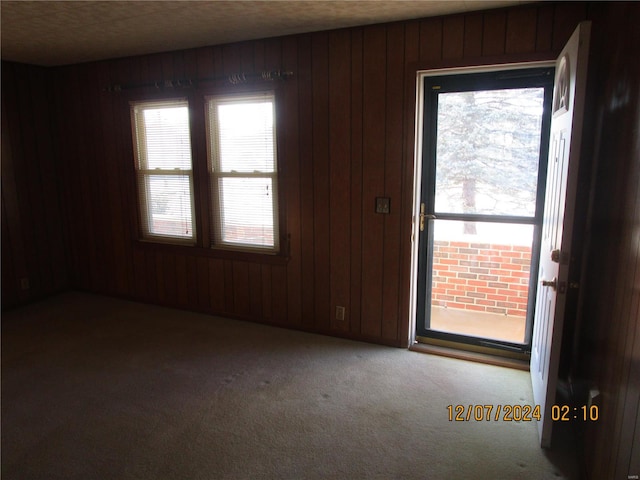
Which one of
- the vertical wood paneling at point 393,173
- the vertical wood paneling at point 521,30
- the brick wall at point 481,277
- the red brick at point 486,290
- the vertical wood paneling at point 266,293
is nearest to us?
the vertical wood paneling at point 521,30

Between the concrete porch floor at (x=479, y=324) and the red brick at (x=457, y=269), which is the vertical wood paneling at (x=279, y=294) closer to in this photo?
the concrete porch floor at (x=479, y=324)

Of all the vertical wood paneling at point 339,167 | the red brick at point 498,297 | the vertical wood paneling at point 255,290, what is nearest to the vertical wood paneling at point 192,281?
the vertical wood paneling at point 255,290

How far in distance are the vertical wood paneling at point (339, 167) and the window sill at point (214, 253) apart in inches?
18.6

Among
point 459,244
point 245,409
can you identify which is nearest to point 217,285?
point 245,409

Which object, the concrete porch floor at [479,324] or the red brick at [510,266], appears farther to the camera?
the concrete porch floor at [479,324]

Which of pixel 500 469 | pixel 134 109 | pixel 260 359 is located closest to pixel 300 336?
pixel 260 359

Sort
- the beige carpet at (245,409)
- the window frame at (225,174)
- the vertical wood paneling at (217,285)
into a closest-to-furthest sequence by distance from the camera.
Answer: the beige carpet at (245,409)
the window frame at (225,174)
the vertical wood paneling at (217,285)

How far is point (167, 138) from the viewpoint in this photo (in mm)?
3832

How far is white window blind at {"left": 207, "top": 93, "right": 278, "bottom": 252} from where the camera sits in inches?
134

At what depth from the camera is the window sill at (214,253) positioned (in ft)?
11.6

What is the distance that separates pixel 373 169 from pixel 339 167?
0.27 meters

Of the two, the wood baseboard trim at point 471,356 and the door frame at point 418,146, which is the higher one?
the door frame at point 418,146

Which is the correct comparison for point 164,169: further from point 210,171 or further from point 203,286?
point 203,286

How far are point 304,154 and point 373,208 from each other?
27.5 inches
